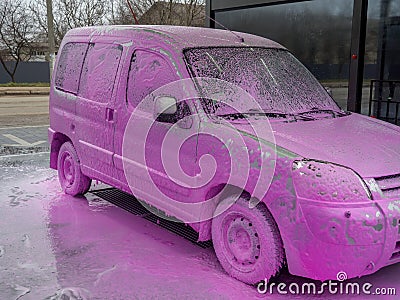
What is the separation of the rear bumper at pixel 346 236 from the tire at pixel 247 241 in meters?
0.26

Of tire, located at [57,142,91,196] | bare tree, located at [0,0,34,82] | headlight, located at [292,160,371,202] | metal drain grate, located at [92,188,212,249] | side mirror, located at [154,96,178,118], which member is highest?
bare tree, located at [0,0,34,82]

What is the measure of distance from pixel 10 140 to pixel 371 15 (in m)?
7.42

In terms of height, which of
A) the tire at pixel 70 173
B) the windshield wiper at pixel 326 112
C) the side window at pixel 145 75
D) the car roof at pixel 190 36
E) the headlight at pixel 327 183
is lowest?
the tire at pixel 70 173

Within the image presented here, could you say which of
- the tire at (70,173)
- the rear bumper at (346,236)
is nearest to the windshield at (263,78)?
the rear bumper at (346,236)

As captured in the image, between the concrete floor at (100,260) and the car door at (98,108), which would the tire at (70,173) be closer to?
the concrete floor at (100,260)

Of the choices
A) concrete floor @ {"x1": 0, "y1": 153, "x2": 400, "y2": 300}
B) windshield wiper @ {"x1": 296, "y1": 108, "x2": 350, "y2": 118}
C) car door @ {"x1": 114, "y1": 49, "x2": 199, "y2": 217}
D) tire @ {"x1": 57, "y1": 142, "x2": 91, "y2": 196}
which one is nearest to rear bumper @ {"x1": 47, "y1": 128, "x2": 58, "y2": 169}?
tire @ {"x1": 57, "y1": 142, "x2": 91, "y2": 196}

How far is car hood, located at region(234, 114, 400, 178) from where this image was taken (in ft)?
11.0

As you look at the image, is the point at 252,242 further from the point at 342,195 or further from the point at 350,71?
the point at 350,71

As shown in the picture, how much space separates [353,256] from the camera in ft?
10.3

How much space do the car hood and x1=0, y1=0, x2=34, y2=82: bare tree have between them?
36172 millimetres

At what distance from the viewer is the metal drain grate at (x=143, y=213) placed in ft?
15.1

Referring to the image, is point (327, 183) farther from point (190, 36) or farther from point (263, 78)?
point (190, 36)

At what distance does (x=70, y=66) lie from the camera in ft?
18.7

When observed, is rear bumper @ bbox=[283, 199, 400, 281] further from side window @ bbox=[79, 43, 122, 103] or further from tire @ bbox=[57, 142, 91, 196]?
tire @ bbox=[57, 142, 91, 196]
